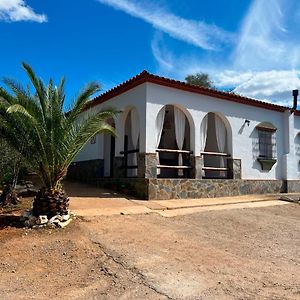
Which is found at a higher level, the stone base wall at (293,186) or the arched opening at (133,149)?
the arched opening at (133,149)

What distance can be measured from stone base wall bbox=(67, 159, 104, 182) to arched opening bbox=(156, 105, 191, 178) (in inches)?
98.5

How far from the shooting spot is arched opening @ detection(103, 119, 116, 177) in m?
14.7

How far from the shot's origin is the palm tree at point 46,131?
7441 mm

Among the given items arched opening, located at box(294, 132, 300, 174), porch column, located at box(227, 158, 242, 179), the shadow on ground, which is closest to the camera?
the shadow on ground

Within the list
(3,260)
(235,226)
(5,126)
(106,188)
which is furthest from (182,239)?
(106,188)

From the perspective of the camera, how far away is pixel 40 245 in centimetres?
606

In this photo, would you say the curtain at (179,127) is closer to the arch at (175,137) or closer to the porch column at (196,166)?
the arch at (175,137)

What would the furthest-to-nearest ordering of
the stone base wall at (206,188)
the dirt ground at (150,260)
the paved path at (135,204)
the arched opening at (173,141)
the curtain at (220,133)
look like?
the curtain at (220,133) → the arched opening at (173,141) → the stone base wall at (206,188) → the paved path at (135,204) → the dirt ground at (150,260)

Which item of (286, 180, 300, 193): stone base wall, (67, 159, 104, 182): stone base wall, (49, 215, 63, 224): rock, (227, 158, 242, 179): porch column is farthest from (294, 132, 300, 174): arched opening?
(49, 215, 63, 224): rock

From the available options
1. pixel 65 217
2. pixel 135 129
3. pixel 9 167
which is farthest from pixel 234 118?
pixel 65 217

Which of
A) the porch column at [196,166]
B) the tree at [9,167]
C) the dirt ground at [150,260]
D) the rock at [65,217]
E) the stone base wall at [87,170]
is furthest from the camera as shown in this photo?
the stone base wall at [87,170]

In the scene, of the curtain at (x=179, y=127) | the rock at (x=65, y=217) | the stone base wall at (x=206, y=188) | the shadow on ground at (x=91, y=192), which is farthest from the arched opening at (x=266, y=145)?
the rock at (x=65, y=217)

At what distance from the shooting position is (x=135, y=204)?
10.0 meters

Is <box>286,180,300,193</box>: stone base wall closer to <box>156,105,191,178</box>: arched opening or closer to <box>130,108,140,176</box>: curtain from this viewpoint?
<box>156,105,191,178</box>: arched opening
